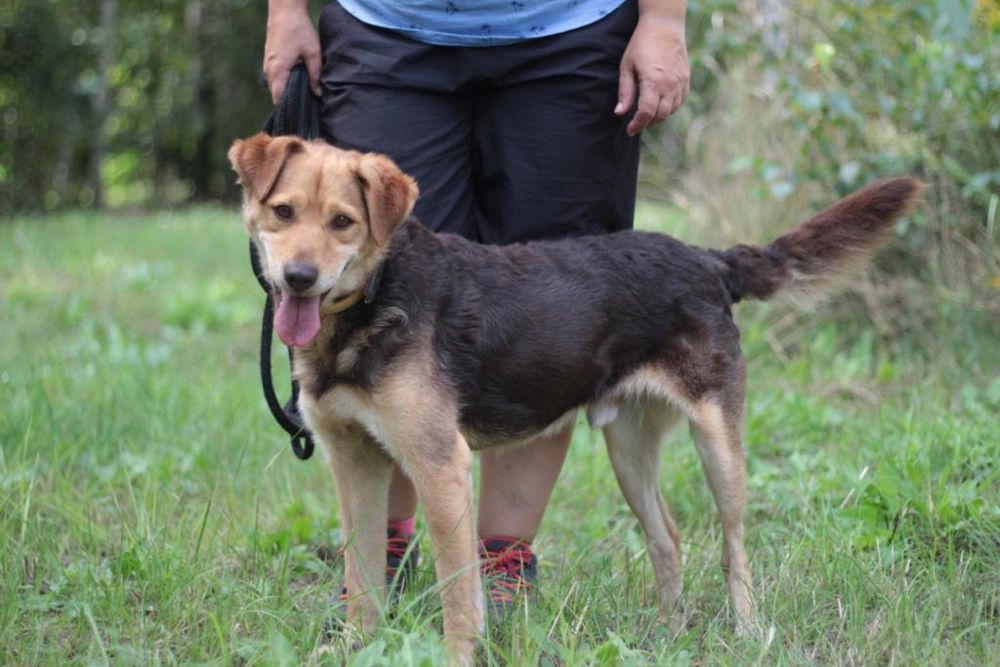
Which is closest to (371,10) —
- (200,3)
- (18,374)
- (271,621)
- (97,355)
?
(271,621)

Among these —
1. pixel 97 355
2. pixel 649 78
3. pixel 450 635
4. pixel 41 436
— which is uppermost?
pixel 649 78

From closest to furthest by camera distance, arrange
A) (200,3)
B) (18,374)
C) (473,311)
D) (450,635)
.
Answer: (450,635)
(473,311)
(18,374)
(200,3)

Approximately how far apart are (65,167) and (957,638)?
15918 mm

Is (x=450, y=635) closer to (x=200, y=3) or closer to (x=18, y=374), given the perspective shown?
(x=18, y=374)

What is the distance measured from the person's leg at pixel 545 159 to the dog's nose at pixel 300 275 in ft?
2.88

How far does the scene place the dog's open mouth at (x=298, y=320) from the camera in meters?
2.94

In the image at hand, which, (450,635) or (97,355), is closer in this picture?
(450,635)

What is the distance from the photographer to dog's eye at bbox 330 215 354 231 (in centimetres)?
303

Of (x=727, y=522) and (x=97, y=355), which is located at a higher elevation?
(x=727, y=522)

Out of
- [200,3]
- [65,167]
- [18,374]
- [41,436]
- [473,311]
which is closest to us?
[473,311]

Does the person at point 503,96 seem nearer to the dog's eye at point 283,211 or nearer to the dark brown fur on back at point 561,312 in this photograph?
the dark brown fur on back at point 561,312

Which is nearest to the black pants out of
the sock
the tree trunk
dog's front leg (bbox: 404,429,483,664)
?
dog's front leg (bbox: 404,429,483,664)

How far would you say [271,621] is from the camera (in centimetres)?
302

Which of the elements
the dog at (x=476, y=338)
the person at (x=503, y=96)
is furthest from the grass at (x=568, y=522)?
the person at (x=503, y=96)
